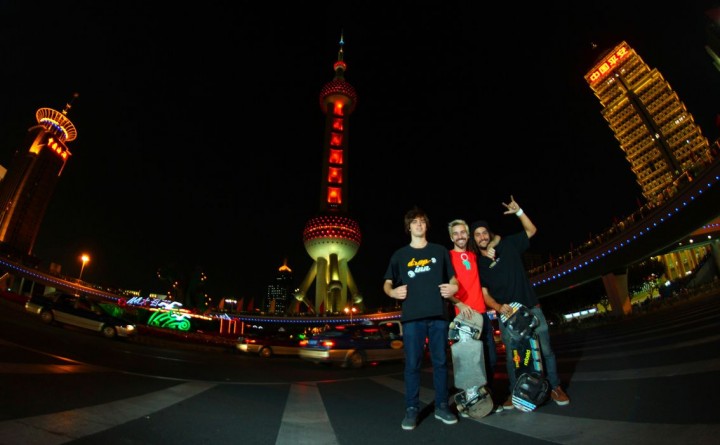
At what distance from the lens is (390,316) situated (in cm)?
7162

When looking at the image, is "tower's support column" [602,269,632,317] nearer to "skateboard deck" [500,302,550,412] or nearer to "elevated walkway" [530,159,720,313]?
"elevated walkway" [530,159,720,313]

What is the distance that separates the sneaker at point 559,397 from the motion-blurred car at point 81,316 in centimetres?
1608

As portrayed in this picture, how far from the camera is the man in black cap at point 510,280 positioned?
3.84m

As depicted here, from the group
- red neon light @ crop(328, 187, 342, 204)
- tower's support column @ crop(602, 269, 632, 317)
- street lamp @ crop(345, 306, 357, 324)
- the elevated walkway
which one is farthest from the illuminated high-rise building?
street lamp @ crop(345, 306, 357, 324)

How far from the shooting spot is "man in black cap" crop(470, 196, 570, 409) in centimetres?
384

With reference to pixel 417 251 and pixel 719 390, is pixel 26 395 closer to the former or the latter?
pixel 417 251

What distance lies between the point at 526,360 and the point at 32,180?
142550 millimetres

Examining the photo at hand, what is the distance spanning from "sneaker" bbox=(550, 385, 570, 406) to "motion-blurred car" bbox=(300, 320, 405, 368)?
912cm

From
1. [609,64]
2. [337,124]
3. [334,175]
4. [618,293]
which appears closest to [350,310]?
[334,175]

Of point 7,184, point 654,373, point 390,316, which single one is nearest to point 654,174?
point 390,316

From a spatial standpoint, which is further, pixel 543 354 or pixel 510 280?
pixel 510 280

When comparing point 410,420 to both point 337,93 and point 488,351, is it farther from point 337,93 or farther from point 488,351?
point 337,93

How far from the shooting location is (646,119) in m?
99.4

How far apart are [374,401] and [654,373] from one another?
11.2ft
